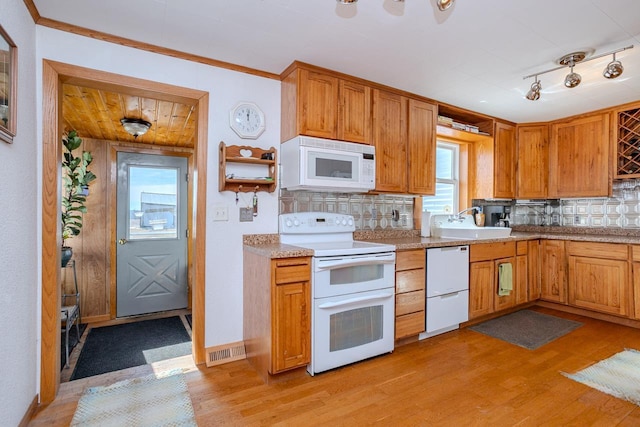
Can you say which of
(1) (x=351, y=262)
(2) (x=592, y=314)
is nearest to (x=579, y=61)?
(1) (x=351, y=262)

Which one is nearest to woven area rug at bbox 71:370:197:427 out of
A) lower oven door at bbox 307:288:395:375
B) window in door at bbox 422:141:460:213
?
lower oven door at bbox 307:288:395:375

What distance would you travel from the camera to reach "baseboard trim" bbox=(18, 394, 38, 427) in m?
1.70

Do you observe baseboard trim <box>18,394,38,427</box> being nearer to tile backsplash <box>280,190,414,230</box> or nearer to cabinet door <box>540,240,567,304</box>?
tile backsplash <box>280,190,414,230</box>

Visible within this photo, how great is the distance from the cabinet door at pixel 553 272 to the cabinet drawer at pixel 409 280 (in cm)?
209

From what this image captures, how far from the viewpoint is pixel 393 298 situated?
2568 millimetres

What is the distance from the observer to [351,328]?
7.70 feet

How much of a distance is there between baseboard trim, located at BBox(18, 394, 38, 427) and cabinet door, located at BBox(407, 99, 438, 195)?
3.13 meters

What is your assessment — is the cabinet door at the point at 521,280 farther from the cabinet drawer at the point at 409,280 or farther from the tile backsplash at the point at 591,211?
the cabinet drawer at the point at 409,280


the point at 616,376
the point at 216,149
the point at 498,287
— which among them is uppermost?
the point at 216,149

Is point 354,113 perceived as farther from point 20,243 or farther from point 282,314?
point 20,243

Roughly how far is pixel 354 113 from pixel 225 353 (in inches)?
87.7

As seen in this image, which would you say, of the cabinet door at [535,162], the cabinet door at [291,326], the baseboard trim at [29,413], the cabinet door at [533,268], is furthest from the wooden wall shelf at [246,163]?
the cabinet door at [535,162]

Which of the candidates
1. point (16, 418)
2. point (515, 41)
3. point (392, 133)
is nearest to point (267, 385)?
point (16, 418)

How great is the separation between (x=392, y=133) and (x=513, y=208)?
2.63 m
